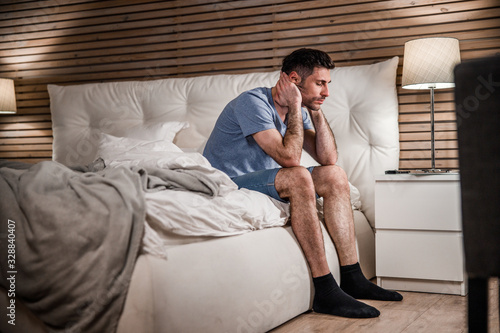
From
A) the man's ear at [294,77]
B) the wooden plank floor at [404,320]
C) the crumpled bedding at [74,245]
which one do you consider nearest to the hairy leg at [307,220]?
the wooden plank floor at [404,320]

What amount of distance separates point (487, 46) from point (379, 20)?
616 millimetres

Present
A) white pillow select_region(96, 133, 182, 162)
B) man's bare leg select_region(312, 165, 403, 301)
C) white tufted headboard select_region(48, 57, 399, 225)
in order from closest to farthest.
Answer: man's bare leg select_region(312, 165, 403, 301), white pillow select_region(96, 133, 182, 162), white tufted headboard select_region(48, 57, 399, 225)

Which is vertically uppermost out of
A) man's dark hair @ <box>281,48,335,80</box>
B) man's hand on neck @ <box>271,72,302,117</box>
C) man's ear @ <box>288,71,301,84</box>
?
man's dark hair @ <box>281,48,335,80</box>

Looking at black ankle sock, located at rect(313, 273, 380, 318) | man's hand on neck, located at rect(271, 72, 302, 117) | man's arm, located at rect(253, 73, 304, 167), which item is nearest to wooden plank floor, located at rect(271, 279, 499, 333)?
black ankle sock, located at rect(313, 273, 380, 318)

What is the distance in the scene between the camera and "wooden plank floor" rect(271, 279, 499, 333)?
6.15 feet

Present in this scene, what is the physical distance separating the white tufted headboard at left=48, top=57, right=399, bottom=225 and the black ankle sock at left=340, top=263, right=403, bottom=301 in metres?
0.68

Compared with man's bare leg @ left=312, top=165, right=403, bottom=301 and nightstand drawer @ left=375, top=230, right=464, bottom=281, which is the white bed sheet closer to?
man's bare leg @ left=312, top=165, right=403, bottom=301

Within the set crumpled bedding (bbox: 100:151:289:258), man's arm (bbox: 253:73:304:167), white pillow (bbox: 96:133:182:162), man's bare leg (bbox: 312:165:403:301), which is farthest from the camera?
white pillow (bbox: 96:133:182:162)

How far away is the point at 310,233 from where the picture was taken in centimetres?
210

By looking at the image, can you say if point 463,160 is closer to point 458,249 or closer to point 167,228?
point 167,228

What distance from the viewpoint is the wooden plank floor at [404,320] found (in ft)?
6.15

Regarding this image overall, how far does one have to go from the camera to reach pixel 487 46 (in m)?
2.94

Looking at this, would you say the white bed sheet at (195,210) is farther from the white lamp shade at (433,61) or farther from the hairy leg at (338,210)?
the white lamp shade at (433,61)

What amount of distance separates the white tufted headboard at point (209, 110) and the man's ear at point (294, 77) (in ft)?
2.18
